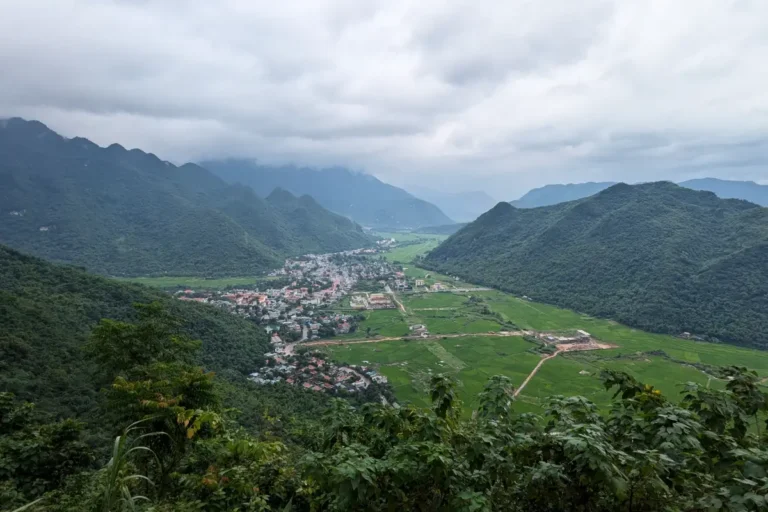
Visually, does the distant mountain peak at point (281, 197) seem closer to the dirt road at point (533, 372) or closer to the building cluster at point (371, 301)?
the building cluster at point (371, 301)

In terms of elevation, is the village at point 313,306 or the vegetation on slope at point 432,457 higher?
the vegetation on slope at point 432,457

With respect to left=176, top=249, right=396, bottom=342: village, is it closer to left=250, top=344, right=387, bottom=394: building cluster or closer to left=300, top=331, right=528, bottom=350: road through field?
left=300, top=331, right=528, bottom=350: road through field

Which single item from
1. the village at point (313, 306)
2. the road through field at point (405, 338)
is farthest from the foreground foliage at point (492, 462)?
the road through field at point (405, 338)

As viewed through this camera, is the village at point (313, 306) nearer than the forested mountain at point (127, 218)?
Yes

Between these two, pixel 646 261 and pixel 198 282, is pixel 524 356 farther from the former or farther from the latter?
pixel 198 282

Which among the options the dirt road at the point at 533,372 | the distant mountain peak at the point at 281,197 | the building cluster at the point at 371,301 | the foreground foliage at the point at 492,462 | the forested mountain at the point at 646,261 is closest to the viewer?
the foreground foliage at the point at 492,462

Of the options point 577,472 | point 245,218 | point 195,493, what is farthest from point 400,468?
point 245,218

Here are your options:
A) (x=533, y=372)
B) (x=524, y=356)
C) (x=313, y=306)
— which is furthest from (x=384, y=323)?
(x=533, y=372)
